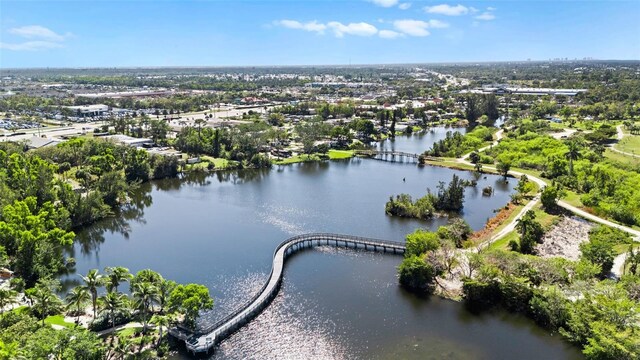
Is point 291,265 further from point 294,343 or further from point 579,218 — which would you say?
point 579,218

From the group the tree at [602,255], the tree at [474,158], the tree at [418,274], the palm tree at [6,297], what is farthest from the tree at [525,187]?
the palm tree at [6,297]

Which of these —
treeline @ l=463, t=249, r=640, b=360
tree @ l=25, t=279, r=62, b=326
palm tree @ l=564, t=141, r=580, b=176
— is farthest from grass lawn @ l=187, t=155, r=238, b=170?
palm tree @ l=564, t=141, r=580, b=176

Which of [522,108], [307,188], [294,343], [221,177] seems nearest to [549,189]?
[307,188]

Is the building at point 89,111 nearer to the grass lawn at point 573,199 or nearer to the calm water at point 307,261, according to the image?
the calm water at point 307,261

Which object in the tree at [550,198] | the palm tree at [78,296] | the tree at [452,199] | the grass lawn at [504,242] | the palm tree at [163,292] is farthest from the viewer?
the tree at [452,199]

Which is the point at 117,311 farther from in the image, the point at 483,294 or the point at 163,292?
the point at 483,294

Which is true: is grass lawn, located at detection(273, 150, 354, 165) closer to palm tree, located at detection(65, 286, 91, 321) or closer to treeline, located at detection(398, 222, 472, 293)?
treeline, located at detection(398, 222, 472, 293)
